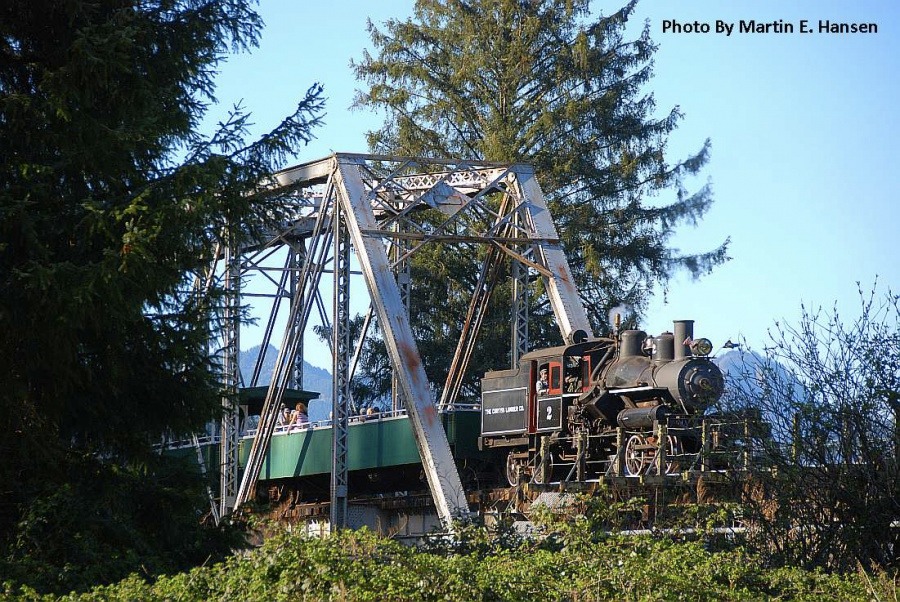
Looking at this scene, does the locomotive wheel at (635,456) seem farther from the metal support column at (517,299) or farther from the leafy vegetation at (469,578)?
the leafy vegetation at (469,578)

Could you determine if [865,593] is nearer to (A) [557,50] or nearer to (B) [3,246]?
(B) [3,246]

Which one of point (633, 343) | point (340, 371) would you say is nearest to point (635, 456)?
point (633, 343)

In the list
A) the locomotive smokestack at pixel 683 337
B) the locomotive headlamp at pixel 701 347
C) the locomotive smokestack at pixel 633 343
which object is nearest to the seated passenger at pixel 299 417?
the locomotive smokestack at pixel 633 343

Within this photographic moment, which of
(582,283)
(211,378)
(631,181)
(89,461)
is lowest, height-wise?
Result: (89,461)

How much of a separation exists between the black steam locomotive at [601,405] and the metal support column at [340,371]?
3193 millimetres

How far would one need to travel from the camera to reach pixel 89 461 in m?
13.4

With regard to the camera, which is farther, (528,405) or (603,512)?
(528,405)

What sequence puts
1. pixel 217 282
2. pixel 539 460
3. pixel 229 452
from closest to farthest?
pixel 217 282
pixel 539 460
pixel 229 452

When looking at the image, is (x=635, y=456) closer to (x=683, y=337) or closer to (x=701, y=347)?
(x=701, y=347)

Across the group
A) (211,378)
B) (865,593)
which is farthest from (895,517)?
(211,378)

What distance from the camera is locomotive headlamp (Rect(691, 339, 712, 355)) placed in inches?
877

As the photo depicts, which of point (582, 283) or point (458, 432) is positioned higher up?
point (582, 283)

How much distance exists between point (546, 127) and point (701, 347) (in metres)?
17.4

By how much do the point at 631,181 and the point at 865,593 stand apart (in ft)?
96.3
